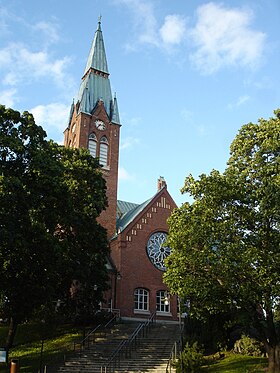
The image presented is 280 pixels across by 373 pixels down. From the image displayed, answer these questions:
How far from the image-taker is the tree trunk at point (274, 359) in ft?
63.2

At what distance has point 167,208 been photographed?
41406mm

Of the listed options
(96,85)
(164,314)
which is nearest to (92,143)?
(96,85)

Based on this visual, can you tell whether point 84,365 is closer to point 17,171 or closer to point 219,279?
point 219,279

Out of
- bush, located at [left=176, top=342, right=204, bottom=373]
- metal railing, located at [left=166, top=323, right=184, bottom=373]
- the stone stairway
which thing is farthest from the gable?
bush, located at [left=176, top=342, right=204, bottom=373]

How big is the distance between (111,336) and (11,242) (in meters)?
12.6

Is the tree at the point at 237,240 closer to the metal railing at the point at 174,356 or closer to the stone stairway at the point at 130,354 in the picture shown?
the metal railing at the point at 174,356

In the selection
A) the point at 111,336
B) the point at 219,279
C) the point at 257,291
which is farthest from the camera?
the point at 111,336

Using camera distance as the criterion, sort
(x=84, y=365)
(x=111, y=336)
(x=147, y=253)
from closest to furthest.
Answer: (x=84, y=365) < (x=111, y=336) < (x=147, y=253)

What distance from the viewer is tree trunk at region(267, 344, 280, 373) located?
758 inches

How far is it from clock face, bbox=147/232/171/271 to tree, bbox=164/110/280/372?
17.5m

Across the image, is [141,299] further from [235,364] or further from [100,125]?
[100,125]

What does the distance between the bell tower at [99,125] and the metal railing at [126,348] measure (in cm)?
1211

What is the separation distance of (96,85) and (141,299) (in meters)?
23.3

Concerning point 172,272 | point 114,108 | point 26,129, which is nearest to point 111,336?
point 172,272
